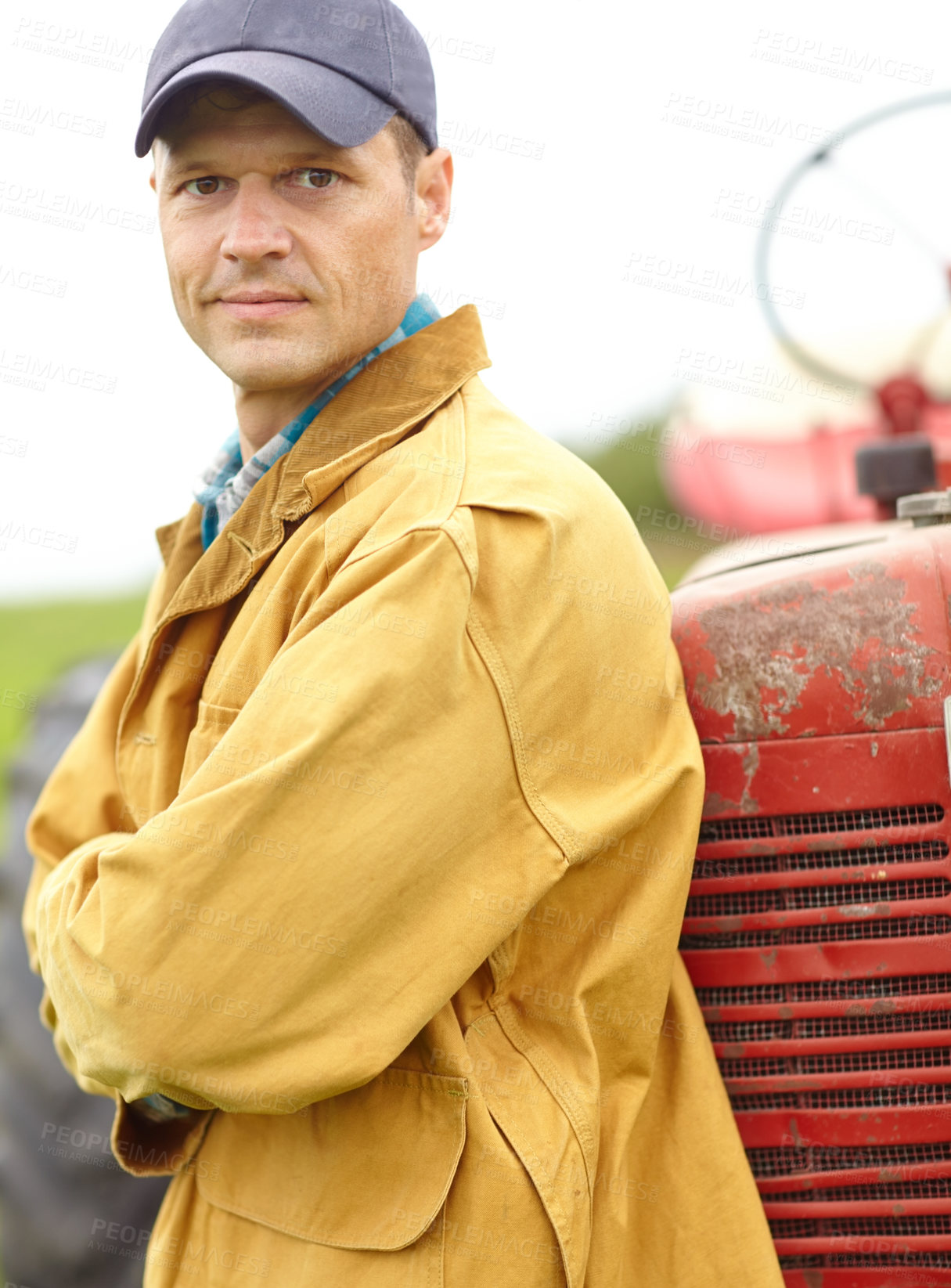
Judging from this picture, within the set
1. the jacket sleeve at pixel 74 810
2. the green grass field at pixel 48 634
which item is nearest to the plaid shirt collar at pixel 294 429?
the jacket sleeve at pixel 74 810

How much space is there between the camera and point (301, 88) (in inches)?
54.7

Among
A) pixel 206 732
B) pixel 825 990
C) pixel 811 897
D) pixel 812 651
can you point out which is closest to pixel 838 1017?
pixel 825 990

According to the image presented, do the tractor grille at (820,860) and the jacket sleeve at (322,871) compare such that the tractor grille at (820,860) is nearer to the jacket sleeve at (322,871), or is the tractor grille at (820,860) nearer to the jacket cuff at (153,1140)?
the jacket sleeve at (322,871)

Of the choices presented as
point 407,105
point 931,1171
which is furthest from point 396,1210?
point 407,105

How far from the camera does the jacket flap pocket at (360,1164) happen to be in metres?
1.27

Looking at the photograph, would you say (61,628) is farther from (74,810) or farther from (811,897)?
(811,897)

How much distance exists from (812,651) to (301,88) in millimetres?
859

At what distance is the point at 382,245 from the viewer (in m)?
1.50

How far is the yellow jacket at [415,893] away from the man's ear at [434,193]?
0.51 feet

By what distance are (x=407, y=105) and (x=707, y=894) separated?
102 cm

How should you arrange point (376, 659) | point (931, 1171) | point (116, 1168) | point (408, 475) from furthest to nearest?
point (116, 1168)
point (931, 1171)
point (408, 475)
point (376, 659)

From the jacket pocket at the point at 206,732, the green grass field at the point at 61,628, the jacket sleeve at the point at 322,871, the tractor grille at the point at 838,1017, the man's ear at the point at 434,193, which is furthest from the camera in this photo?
the green grass field at the point at 61,628

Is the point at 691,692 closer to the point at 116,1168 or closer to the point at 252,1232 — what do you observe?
the point at 252,1232

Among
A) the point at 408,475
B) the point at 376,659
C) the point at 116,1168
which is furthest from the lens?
the point at 116,1168
